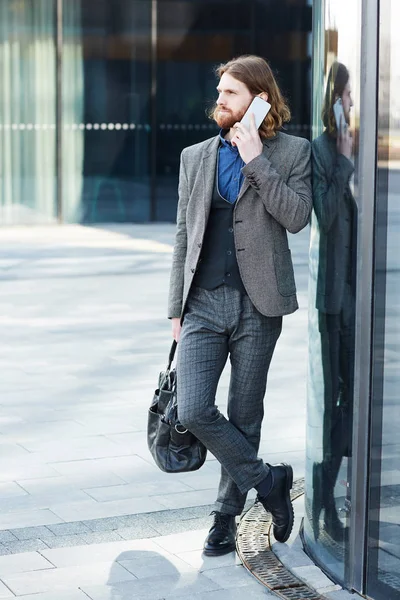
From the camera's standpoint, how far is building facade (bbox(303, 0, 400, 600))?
3.90 m

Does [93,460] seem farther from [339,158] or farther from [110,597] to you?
[339,158]

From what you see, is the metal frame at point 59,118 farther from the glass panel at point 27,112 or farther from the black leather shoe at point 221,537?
the black leather shoe at point 221,537

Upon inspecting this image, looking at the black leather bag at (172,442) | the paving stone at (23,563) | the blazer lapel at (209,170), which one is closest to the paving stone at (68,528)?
the paving stone at (23,563)

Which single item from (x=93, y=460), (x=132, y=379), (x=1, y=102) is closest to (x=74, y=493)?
(x=93, y=460)

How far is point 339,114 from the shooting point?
162 inches

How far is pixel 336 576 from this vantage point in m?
4.26

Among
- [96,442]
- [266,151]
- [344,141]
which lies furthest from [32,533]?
[344,141]

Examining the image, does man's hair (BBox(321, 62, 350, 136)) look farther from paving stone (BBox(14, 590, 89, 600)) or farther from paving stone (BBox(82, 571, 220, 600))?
paving stone (BBox(14, 590, 89, 600))

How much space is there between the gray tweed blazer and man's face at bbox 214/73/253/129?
5.5 inches

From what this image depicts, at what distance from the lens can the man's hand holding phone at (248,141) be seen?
13.8ft

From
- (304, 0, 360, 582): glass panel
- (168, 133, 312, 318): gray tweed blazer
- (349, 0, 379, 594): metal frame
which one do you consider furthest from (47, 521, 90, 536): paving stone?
(349, 0, 379, 594): metal frame

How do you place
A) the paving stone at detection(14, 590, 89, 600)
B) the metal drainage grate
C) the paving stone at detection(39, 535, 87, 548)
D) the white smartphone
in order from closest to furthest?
the paving stone at detection(14, 590, 89, 600)
the metal drainage grate
the white smartphone
the paving stone at detection(39, 535, 87, 548)

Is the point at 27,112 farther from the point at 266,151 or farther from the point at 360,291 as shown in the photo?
the point at 360,291

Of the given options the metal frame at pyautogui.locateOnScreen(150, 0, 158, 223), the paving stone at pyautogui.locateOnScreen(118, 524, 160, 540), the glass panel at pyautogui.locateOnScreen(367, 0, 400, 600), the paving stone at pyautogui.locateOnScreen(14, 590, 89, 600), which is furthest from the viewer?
the metal frame at pyautogui.locateOnScreen(150, 0, 158, 223)
